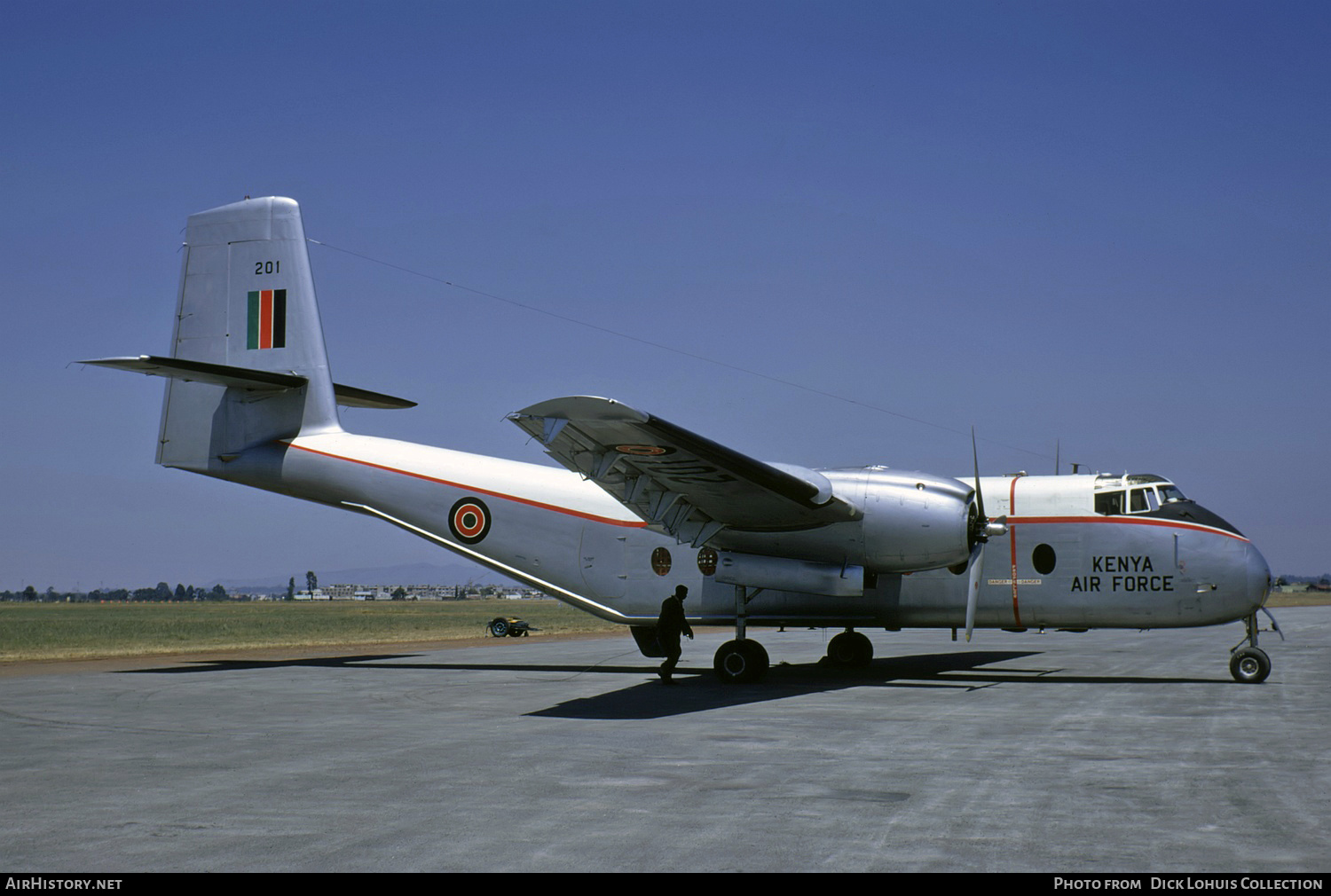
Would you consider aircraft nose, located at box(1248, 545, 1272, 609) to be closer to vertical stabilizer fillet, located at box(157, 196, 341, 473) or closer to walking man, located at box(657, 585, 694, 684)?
walking man, located at box(657, 585, 694, 684)

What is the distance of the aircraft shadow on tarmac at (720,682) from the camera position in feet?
46.8

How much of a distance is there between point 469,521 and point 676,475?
6104 mm

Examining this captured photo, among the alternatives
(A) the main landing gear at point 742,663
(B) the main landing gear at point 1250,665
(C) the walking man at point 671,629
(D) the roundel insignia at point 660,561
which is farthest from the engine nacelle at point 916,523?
(B) the main landing gear at point 1250,665

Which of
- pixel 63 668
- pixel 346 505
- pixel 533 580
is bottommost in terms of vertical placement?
pixel 63 668

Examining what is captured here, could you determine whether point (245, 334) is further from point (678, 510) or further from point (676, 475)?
point (676, 475)

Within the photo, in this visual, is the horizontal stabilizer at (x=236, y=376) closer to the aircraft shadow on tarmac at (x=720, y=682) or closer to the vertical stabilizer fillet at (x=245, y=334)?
the vertical stabilizer fillet at (x=245, y=334)

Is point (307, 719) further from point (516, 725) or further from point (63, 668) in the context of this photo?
point (63, 668)

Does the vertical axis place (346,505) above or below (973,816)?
above

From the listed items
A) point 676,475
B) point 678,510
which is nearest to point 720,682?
point 678,510

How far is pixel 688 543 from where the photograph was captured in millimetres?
18344

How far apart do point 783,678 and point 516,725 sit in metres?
7.33

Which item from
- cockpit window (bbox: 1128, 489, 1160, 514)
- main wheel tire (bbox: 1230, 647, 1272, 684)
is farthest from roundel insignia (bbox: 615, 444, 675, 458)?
main wheel tire (bbox: 1230, 647, 1272, 684)

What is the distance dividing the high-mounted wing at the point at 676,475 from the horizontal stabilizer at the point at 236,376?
742 cm

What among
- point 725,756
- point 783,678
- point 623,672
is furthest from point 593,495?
point 725,756
